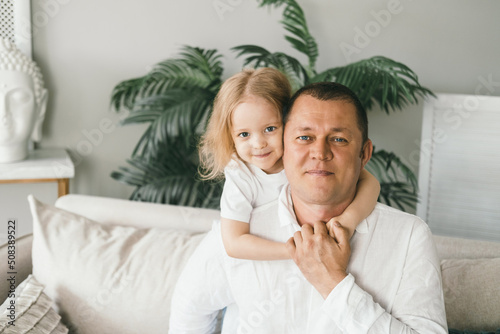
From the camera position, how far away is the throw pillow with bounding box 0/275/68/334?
1580 mm

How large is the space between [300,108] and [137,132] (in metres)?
2.09

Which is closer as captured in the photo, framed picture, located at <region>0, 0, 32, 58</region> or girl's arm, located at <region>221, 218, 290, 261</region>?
girl's arm, located at <region>221, 218, 290, 261</region>

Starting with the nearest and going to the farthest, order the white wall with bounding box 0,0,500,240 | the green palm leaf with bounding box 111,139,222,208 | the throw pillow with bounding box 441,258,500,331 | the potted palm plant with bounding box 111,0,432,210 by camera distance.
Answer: the throw pillow with bounding box 441,258,500,331 < the potted palm plant with bounding box 111,0,432,210 < the green palm leaf with bounding box 111,139,222,208 < the white wall with bounding box 0,0,500,240

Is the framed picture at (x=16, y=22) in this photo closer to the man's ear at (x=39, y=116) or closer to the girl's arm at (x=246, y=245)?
the man's ear at (x=39, y=116)

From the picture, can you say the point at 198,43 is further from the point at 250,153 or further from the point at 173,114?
the point at 250,153

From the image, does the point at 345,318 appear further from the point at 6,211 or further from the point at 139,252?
the point at 6,211

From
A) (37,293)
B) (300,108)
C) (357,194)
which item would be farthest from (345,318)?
(37,293)

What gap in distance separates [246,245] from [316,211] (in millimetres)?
215

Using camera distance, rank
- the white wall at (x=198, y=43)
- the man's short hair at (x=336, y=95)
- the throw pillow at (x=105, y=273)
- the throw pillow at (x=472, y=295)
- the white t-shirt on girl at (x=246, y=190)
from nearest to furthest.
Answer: the man's short hair at (x=336, y=95)
the white t-shirt on girl at (x=246, y=190)
the throw pillow at (x=472, y=295)
the throw pillow at (x=105, y=273)
the white wall at (x=198, y=43)

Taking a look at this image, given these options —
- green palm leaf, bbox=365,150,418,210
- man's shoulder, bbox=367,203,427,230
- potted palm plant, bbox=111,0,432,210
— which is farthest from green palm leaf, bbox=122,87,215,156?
man's shoulder, bbox=367,203,427,230

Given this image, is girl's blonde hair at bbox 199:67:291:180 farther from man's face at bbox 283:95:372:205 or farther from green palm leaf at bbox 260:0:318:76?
green palm leaf at bbox 260:0:318:76

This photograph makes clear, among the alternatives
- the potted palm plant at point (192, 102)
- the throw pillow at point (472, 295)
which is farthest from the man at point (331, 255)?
the potted palm plant at point (192, 102)

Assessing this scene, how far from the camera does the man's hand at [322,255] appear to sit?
127 cm

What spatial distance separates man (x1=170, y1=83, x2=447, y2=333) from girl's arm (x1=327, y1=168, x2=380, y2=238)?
3 centimetres
